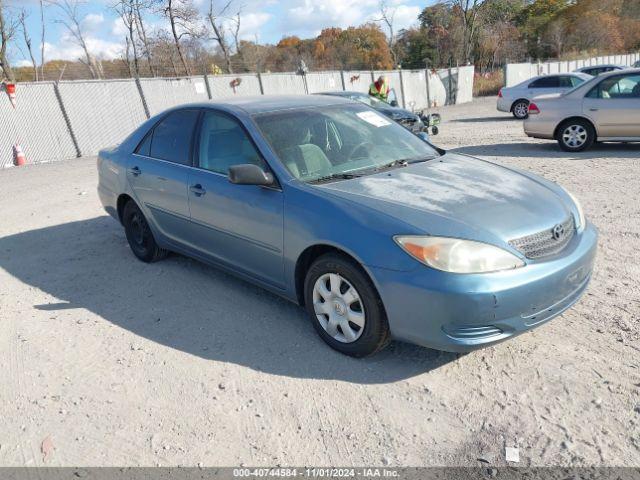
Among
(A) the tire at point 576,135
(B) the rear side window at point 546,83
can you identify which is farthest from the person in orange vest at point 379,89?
(A) the tire at point 576,135

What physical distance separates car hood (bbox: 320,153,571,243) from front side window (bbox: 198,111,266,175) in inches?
30.1

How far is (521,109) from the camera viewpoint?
17.8 m

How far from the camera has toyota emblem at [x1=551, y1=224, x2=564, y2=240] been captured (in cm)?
308

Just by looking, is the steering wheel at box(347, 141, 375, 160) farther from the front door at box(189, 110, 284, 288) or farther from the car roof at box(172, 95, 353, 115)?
the front door at box(189, 110, 284, 288)

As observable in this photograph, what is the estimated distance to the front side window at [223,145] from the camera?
12.7 ft

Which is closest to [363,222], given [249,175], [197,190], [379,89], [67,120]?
[249,175]

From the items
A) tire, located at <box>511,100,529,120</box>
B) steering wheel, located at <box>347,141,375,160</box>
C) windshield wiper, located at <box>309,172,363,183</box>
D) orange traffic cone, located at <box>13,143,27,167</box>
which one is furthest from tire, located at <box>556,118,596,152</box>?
orange traffic cone, located at <box>13,143,27,167</box>

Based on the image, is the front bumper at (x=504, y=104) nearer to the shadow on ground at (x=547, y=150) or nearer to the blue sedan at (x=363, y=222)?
the shadow on ground at (x=547, y=150)

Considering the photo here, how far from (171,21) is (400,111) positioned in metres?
17.8

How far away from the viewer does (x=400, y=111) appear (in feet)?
43.8

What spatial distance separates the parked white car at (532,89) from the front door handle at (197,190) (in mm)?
15606

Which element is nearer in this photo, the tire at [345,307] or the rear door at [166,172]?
the tire at [345,307]

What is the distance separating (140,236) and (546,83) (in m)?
16.1

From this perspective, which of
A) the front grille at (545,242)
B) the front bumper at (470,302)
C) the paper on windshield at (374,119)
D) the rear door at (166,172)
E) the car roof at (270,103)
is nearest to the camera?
the front bumper at (470,302)
